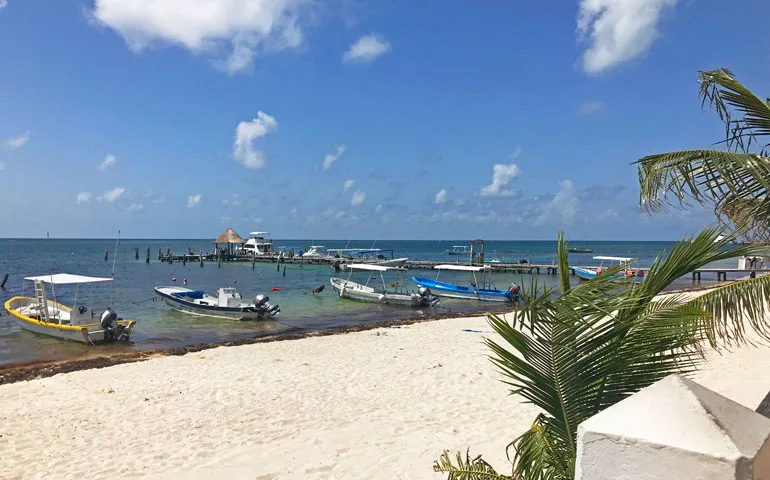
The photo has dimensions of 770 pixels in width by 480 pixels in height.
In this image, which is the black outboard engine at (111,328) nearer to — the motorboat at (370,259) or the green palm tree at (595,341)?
the green palm tree at (595,341)

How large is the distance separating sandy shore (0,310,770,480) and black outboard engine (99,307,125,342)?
18.0 ft

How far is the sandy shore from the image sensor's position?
637 centimetres

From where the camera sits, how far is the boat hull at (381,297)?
95.0 ft

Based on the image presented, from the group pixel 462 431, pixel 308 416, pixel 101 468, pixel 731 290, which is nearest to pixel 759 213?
pixel 731 290

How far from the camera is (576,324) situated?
2.81 metres

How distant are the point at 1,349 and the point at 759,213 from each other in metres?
21.7

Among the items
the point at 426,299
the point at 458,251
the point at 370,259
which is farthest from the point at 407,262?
the point at 458,251

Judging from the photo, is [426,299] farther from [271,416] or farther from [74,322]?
[271,416]

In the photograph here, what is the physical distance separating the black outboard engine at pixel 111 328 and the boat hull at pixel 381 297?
14868 millimetres

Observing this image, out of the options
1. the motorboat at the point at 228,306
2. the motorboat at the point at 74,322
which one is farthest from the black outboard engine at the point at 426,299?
the motorboat at the point at 74,322

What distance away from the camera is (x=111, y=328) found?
59.5ft

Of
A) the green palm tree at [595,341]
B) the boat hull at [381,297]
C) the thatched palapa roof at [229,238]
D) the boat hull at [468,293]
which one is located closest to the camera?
the green palm tree at [595,341]

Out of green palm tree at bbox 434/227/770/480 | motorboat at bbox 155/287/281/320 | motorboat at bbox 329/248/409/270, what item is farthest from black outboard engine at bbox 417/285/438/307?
green palm tree at bbox 434/227/770/480

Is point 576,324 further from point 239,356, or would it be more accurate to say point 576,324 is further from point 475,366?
point 239,356
